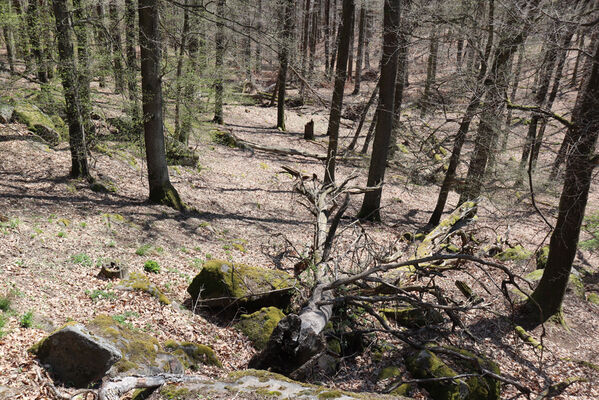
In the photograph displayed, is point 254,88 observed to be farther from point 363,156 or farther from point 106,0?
point 106,0

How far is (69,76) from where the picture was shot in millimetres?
9062

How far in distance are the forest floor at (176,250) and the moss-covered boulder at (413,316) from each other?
19.5 inches

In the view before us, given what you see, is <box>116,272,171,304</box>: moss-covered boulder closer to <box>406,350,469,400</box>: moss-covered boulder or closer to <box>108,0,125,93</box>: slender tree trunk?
<box>406,350,469,400</box>: moss-covered boulder

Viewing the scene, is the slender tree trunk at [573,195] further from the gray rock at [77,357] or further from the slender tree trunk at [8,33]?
the slender tree trunk at [8,33]

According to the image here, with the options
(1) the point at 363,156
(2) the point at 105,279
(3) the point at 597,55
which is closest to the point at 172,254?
(2) the point at 105,279

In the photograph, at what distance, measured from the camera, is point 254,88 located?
29.6 meters

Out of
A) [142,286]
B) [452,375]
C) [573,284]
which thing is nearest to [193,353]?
[142,286]

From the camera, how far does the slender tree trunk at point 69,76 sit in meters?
8.87

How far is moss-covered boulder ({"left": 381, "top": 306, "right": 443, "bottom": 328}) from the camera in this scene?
775 centimetres

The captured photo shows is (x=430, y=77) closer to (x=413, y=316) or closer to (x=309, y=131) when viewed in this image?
(x=309, y=131)

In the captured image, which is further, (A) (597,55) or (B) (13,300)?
(A) (597,55)

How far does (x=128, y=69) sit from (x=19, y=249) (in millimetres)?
4983

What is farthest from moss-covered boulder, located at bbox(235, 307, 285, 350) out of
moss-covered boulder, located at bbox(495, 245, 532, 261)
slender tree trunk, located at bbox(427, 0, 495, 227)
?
moss-covered boulder, located at bbox(495, 245, 532, 261)

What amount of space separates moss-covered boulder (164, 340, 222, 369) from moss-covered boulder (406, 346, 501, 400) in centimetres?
286
